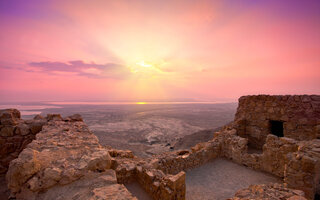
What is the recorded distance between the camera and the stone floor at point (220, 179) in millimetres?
6102

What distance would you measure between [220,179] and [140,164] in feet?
13.7

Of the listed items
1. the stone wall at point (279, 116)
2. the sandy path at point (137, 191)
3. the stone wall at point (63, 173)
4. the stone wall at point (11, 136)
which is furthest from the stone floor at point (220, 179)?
the stone wall at point (11, 136)

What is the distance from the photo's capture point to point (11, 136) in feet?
17.6

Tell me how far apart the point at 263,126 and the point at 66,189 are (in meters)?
11.8

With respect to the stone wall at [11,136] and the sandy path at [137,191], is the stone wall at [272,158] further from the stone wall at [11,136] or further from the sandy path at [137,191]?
the stone wall at [11,136]

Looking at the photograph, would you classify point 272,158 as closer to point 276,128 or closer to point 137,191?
point 276,128

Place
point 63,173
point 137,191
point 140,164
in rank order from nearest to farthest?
point 63,173, point 137,191, point 140,164

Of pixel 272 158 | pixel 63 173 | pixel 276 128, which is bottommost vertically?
pixel 272 158

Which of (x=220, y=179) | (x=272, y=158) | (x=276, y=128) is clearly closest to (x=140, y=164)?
(x=220, y=179)

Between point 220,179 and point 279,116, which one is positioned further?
point 279,116

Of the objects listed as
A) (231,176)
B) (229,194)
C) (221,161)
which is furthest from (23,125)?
(221,161)

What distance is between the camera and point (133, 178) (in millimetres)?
5512

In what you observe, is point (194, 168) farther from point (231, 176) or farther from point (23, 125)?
point (23, 125)

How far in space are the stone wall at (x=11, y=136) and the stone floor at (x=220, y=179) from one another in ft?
22.6
